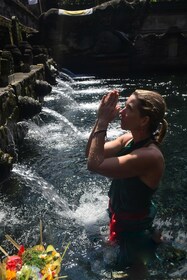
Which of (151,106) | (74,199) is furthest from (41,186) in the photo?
(151,106)

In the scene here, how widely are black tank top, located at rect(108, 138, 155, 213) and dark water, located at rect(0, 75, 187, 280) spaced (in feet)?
2.41

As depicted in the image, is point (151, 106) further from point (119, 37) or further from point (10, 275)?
point (119, 37)

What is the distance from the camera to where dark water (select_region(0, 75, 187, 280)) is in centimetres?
389

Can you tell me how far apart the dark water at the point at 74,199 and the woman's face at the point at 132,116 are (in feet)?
4.73

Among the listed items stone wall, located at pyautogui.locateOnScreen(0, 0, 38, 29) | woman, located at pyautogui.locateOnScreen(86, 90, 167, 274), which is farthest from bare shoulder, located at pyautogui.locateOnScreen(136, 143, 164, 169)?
stone wall, located at pyautogui.locateOnScreen(0, 0, 38, 29)

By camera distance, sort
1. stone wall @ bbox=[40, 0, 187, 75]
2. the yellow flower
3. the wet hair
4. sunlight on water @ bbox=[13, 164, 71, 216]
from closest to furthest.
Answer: the yellow flower
the wet hair
sunlight on water @ bbox=[13, 164, 71, 216]
stone wall @ bbox=[40, 0, 187, 75]

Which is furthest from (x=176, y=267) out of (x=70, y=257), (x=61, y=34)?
(x=61, y=34)

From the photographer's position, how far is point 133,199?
9.91ft

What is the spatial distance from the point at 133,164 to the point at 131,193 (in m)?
0.33

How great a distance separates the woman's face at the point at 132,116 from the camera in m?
2.84

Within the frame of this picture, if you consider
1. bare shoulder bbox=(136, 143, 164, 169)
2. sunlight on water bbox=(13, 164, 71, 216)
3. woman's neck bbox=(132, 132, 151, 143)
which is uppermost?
woman's neck bbox=(132, 132, 151, 143)

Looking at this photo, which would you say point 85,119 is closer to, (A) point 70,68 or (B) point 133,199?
(B) point 133,199

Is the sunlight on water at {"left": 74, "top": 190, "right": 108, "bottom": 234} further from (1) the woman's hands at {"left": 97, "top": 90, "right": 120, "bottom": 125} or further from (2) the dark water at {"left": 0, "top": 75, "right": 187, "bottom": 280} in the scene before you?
(1) the woman's hands at {"left": 97, "top": 90, "right": 120, "bottom": 125}

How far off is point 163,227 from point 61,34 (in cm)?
2099
